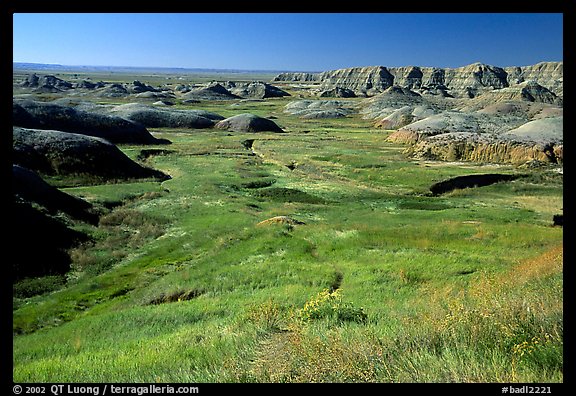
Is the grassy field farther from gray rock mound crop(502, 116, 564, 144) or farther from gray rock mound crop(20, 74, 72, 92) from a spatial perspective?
gray rock mound crop(20, 74, 72, 92)

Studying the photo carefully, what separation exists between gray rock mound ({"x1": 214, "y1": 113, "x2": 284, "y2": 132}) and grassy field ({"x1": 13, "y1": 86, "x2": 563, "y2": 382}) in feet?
145

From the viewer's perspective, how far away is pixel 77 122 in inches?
2896

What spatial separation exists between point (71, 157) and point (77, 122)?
27.4m

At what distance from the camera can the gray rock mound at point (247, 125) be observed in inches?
3950

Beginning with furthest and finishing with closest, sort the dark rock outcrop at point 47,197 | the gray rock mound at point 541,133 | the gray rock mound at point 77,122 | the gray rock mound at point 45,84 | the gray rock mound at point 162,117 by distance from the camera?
1. the gray rock mound at point 45,84
2. the gray rock mound at point 162,117
3. the gray rock mound at point 77,122
4. the gray rock mound at point 541,133
5. the dark rock outcrop at point 47,197

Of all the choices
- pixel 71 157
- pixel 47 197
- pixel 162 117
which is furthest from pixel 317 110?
pixel 47 197

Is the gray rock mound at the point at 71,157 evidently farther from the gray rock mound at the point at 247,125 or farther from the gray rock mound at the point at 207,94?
the gray rock mound at the point at 207,94

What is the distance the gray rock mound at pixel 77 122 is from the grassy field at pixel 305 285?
25.3m

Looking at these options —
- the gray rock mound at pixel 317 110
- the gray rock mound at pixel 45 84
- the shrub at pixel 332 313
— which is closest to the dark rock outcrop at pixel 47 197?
the shrub at pixel 332 313

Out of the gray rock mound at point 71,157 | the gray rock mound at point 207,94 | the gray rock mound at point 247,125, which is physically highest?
the gray rock mound at point 207,94

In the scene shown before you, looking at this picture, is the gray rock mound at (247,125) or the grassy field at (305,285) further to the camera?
the gray rock mound at (247,125)

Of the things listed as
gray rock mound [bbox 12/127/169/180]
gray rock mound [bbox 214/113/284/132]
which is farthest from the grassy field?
gray rock mound [bbox 214/113/284/132]
